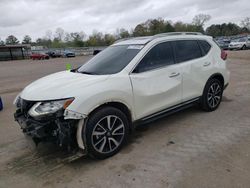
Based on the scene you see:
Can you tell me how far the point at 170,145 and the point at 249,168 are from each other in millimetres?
1119

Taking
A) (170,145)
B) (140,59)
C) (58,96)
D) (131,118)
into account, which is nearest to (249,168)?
(170,145)

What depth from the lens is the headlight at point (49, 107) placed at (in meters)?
2.74

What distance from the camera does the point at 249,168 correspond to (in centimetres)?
271

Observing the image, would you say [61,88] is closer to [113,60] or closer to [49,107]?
[49,107]

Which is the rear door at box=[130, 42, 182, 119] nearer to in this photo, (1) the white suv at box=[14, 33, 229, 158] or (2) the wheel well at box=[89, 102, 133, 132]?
(1) the white suv at box=[14, 33, 229, 158]

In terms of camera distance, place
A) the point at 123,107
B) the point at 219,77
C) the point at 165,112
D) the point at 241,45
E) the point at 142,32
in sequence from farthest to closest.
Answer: the point at 142,32 → the point at 241,45 → the point at 219,77 → the point at 165,112 → the point at 123,107

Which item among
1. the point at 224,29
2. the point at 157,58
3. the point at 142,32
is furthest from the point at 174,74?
the point at 224,29

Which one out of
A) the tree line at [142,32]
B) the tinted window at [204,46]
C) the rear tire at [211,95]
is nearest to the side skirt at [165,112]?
the rear tire at [211,95]

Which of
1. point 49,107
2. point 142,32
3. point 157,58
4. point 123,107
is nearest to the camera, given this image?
point 49,107

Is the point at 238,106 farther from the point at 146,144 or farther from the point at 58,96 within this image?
the point at 58,96

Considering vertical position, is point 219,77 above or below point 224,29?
below

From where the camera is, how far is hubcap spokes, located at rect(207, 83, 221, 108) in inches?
185

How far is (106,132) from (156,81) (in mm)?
1204

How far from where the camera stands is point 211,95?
473cm
